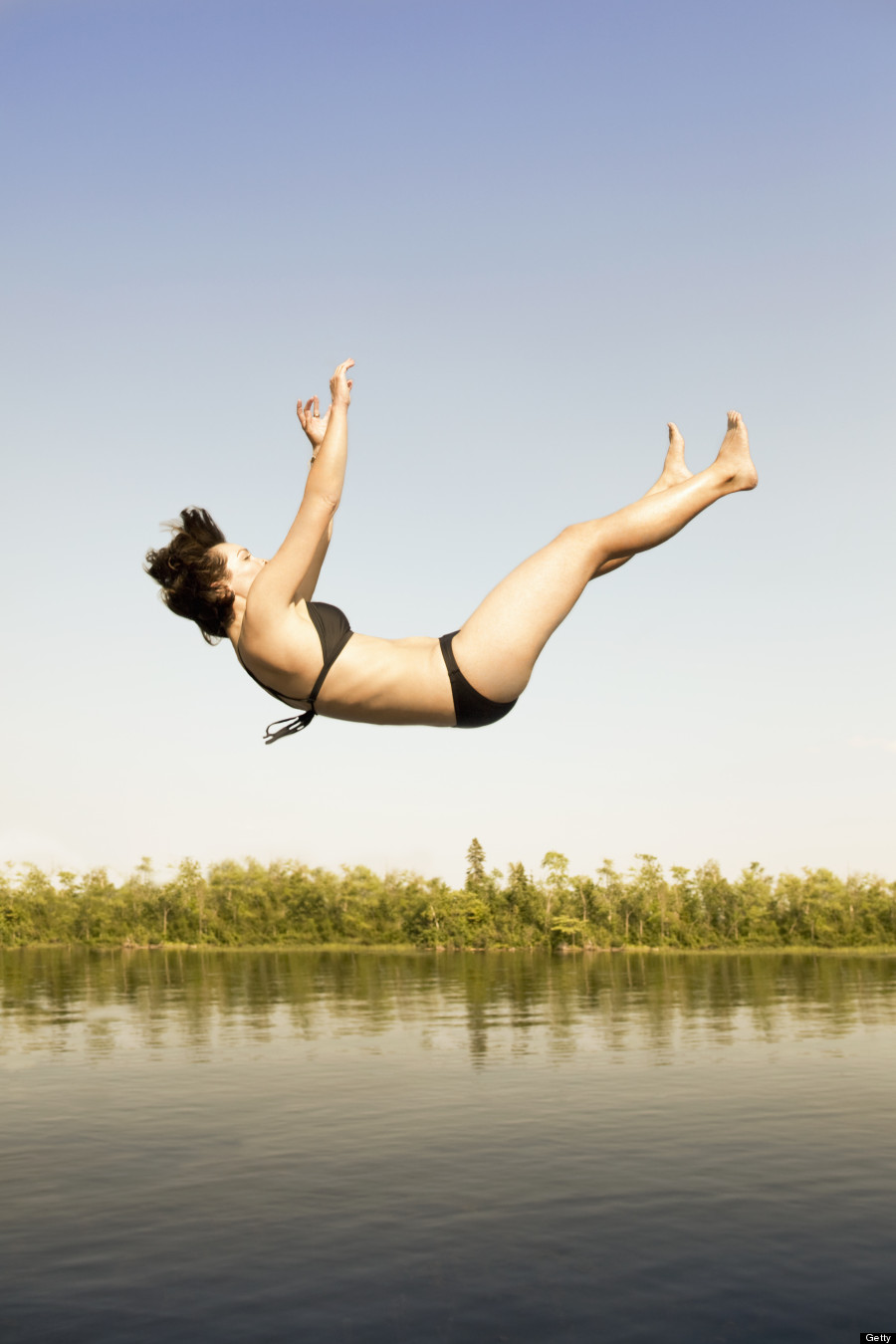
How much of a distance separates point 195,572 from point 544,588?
133cm

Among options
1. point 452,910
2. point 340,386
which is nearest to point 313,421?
point 340,386

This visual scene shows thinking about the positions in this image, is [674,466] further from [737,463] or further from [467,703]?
[467,703]

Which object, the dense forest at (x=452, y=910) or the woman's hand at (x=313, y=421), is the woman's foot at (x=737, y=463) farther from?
the dense forest at (x=452, y=910)

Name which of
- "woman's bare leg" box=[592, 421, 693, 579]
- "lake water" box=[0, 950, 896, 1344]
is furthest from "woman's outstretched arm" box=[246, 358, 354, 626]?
"lake water" box=[0, 950, 896, 1344]

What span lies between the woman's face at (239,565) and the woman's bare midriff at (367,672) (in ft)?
0.90

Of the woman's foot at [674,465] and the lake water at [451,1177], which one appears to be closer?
the woman's foot at [674,465]

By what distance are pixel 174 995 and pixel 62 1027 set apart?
51.7ft

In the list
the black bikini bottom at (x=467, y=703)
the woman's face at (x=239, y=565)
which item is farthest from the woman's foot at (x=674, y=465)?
the woman's face at (x=239, y=565)

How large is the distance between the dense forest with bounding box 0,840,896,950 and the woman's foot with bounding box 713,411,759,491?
10743 cm

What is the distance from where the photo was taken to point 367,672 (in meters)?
3.69

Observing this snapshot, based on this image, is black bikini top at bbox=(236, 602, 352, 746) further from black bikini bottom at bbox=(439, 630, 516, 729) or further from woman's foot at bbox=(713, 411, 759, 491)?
woman's foot at bbox=(713, 411, 759, 491)

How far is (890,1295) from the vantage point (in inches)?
819

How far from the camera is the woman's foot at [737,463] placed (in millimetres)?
4008

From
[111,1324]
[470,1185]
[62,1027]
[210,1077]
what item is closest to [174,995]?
[62,1027]
